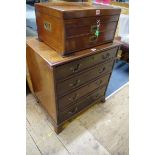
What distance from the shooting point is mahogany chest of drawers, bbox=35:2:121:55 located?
935mm

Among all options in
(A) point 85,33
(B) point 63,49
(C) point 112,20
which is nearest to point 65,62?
(B) point 63,49

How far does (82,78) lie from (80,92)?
159 millimetres

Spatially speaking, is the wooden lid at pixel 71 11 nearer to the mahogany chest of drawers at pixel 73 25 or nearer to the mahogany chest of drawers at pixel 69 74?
the mahogany chest of drawers at pixel 73 25

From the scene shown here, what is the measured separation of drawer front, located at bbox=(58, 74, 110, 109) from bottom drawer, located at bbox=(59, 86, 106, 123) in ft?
0.24

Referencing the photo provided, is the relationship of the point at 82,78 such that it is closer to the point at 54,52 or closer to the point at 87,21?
the point at 54,52

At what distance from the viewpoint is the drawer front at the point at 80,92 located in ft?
4.04

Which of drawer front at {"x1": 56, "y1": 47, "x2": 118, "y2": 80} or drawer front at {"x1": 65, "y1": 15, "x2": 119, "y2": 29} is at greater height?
drawer front at {"x1": 65, "y1": 15, "x2": 119, "y2": 29}

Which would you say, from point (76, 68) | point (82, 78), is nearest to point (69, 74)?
point (76, 68)

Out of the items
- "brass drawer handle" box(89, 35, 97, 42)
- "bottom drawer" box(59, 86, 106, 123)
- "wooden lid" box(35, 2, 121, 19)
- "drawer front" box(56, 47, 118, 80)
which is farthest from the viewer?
"bottom drawer" box(59, 86, 106, 123)

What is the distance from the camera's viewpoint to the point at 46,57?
1.02m

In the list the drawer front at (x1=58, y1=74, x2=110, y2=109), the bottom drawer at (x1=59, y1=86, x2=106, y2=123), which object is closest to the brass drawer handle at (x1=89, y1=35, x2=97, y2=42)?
the drawer front at (x1=58, y1=74, x2=110, y2=109)

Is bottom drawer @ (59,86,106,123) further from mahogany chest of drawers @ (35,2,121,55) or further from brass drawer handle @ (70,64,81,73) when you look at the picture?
mahogany chest of drawers @ (35,2,121,55)
